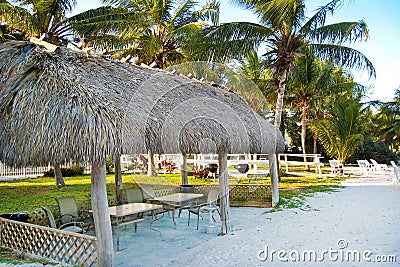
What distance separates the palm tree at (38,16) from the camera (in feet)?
42.3

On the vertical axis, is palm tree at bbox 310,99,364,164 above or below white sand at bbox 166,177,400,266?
above

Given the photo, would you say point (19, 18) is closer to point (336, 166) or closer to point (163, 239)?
point (163, 239)

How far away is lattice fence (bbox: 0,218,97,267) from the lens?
201 inches

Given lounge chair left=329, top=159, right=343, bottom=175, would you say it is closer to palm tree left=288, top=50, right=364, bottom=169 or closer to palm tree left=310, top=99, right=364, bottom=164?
palm tree left=310, top=99, right=364, bottom=164

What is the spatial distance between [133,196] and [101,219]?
3569 millimetres

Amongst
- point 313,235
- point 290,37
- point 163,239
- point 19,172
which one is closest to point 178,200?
point 163,239

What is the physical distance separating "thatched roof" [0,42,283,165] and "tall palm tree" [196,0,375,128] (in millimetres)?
4802

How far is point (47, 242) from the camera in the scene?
555cm

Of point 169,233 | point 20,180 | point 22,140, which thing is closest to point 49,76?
point 22,140

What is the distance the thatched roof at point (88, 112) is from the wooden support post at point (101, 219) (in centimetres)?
48

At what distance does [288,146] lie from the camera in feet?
106

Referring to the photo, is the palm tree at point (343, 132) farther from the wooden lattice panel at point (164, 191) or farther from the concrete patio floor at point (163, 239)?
the wooden lattice panel at point (164, 191)

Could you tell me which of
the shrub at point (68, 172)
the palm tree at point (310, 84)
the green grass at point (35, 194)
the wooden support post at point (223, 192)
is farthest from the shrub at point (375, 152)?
the wooden support post at point (223, 192)

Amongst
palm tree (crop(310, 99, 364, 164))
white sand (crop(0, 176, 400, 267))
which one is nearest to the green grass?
white sand (crop(0, 176, 400, 267))
